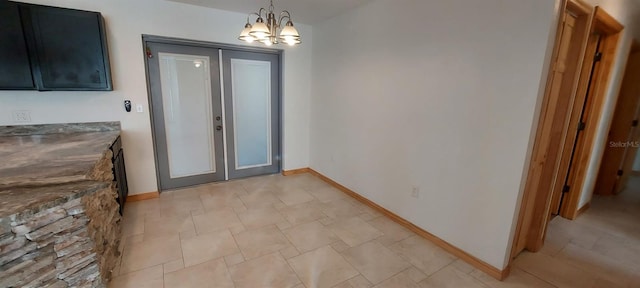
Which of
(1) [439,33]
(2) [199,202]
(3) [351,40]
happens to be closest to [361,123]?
(3) [351,40]

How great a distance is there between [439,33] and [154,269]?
121 inches

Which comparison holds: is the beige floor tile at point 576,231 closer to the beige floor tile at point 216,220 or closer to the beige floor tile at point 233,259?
the beige floor tile at point 233,259

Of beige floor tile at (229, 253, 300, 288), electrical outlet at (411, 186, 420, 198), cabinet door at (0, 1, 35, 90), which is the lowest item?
beige floor tile at (229, 253, 300, 288)

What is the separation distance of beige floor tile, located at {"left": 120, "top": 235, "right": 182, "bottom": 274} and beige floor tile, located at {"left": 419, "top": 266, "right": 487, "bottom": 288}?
2054mm

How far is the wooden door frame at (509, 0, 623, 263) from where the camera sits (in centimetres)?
193

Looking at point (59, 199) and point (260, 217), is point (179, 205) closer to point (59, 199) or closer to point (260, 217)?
point (260, 217)

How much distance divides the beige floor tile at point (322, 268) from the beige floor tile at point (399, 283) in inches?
9.3

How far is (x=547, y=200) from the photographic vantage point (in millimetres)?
2264

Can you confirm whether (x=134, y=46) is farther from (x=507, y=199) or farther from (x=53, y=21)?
(x=507, y=199)

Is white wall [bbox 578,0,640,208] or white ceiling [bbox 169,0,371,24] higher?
white ceiling [bbox 169,0,371,24]

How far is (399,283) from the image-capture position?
1.99m

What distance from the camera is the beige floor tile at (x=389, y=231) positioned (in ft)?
8.39

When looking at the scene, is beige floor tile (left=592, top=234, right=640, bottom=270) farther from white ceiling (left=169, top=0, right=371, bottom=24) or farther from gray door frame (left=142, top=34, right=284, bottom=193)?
gray door frame (left=142, top=34, right=284, bottom=193)

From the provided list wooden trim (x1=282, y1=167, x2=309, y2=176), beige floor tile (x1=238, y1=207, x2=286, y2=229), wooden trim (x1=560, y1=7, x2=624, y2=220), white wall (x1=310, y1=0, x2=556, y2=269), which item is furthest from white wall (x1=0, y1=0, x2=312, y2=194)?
wooden trim (x1=560, y1=7, x2=624, y2=220)
